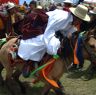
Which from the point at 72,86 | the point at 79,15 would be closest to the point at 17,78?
the point at 72,86

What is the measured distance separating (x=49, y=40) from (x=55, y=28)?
22cm

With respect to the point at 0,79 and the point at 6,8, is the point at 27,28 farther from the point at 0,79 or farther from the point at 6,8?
the point at 6,8

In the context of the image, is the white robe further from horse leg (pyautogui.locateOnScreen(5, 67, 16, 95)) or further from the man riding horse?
the man riding horse

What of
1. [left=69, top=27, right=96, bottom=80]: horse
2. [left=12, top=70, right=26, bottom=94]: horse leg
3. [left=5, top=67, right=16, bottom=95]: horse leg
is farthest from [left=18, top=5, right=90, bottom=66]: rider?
[left=12, top=70, right=26, bottom=94]: horse leg

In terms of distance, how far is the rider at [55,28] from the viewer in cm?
623

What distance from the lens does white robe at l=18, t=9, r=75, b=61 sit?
245 inches

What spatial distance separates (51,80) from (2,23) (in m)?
3.15

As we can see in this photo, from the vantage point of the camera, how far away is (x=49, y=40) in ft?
20.5

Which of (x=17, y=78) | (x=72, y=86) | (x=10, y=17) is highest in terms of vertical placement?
(x=10, y=17)

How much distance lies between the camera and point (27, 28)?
6680mm

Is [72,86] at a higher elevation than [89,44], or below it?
below

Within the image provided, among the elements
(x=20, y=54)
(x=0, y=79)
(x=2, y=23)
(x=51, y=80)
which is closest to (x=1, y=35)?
(x=2, y=23)

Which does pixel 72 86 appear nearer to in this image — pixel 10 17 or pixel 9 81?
pixel 9 81

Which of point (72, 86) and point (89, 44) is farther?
point (72, 86)
